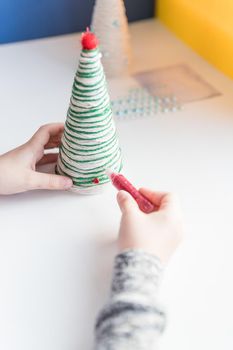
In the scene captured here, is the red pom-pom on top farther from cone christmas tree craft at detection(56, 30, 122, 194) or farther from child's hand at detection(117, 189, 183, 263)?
child's hand at detection(117, 189, 183, 263)

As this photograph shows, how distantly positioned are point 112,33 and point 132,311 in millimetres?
543

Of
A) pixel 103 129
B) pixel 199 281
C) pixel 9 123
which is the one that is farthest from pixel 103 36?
pixel 199 281

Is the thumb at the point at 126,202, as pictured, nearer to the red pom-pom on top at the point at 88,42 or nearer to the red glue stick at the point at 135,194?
the red glue stick at the point at 135,194

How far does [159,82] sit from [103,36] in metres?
0.12

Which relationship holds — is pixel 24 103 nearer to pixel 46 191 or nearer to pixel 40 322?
pixel 46 191

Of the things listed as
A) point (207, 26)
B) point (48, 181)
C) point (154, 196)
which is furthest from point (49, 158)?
point (207, 26)

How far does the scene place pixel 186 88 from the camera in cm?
78

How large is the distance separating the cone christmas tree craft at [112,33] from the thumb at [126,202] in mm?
382

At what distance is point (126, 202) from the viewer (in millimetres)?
486

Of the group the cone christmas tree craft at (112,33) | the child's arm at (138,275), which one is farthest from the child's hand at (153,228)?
the cone christmas tree craft at (112,33)

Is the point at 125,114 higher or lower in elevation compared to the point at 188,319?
higher

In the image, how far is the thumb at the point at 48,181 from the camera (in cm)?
54

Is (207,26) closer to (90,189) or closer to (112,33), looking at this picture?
(112,33)

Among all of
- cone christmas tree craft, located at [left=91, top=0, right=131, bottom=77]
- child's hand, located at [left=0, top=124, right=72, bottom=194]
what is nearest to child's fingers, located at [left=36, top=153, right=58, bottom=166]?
child's hand, located at [left=0, top=124, right=72, bottom=194]
